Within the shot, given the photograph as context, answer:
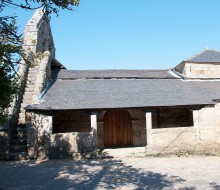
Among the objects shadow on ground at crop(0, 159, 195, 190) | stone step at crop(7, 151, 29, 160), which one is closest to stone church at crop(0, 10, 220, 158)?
stone step at crop(7, 151, 29, 160)

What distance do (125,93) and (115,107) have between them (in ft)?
5.73

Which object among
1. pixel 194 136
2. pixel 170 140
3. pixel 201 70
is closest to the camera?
pixel 170 140

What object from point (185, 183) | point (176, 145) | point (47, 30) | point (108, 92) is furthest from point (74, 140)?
point (47, 30)

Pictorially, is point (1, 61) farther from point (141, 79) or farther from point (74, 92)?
point (141, 79)

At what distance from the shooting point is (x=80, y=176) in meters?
7.88

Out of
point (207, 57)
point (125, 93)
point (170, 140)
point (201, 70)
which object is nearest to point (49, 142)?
point (125, 93)

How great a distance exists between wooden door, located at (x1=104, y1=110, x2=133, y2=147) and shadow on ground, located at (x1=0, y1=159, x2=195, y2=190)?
12.8 feet

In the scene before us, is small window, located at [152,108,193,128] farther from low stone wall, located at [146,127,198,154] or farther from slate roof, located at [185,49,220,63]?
slate roof, located at [185,49,220,63]

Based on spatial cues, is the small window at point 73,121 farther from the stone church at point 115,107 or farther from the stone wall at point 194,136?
the stone wall at point 194,136

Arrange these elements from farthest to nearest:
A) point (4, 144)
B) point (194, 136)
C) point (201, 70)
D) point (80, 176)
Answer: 1. point (201, 70)
2. point (194, 136)
3. point (4, 144)
4. point (80, 176)

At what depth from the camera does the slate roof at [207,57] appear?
51.7 feet

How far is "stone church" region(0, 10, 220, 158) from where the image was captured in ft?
35.3

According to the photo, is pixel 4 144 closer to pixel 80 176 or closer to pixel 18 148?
pixel 18 148

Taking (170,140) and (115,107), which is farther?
(170,140)
